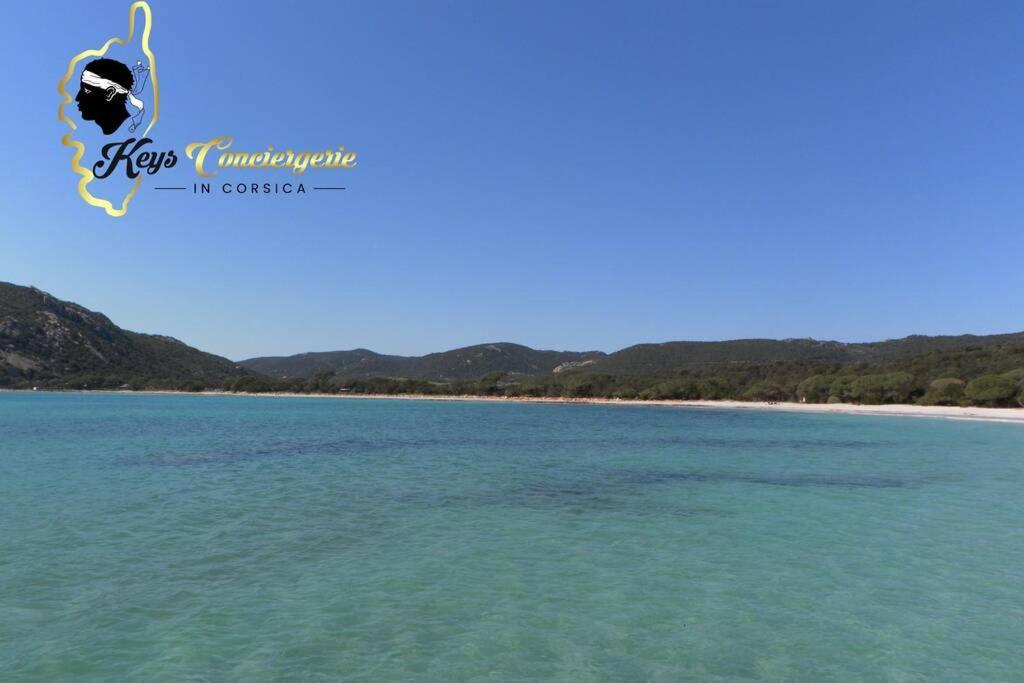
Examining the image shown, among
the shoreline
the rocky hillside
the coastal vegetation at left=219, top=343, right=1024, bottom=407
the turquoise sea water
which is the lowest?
the turquoise sea water

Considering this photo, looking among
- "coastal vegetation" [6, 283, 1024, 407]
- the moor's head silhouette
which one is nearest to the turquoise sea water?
the moor's head silhouette

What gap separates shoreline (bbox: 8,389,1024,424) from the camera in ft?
176

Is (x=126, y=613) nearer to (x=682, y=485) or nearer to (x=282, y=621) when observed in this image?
(x=282, y=621)

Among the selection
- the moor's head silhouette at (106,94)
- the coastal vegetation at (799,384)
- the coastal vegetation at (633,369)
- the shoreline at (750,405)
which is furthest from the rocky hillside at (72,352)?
the moor's head silhouette at (106,94)

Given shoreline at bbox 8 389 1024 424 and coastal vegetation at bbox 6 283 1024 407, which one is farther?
coastal vegetation at bbox 6 283 1024 407

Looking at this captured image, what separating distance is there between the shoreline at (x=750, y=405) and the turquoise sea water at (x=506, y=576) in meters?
40.9

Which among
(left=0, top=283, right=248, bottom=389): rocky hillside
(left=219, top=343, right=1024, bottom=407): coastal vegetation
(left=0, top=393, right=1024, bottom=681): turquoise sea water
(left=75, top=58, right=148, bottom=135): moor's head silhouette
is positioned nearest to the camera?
(left=0, top=393, right=1024, bottom=681): turquoise sea water

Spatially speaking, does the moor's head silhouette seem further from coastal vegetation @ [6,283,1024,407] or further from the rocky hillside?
the rocky hillside

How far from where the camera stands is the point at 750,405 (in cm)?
8394

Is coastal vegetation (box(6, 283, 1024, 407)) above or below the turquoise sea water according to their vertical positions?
above

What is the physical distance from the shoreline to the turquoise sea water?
40.9m

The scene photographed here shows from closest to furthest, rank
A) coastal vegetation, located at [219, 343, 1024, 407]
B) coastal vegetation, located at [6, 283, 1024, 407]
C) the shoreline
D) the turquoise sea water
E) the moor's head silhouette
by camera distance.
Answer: the turquoise sea water, the moor's head silhouette, the shoreline, coastal vegetation, located at [219, 343, 1024, 407], coastal vegetation, located at [6, 283, 1024, 407]

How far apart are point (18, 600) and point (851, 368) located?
102595 mm

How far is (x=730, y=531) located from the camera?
12.2 meters
